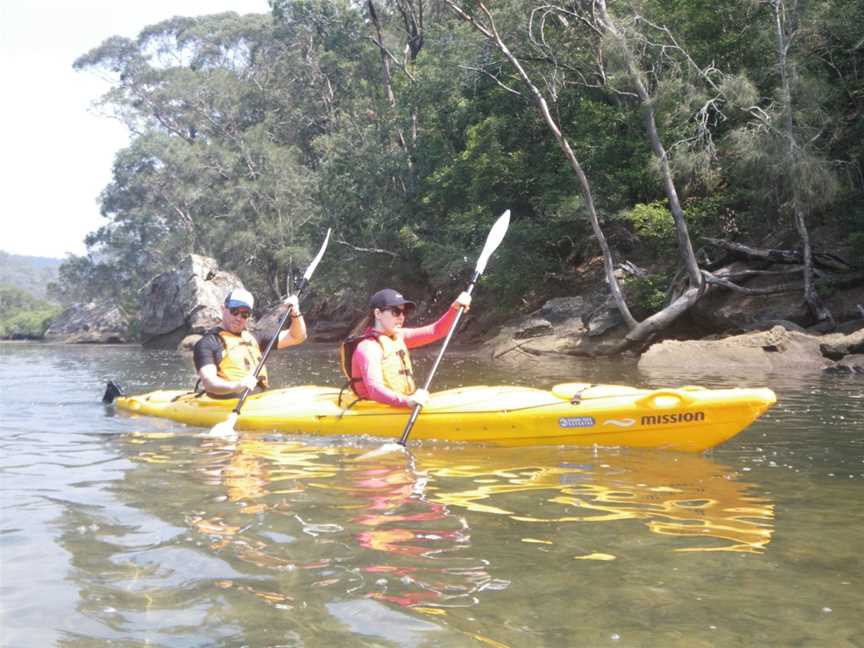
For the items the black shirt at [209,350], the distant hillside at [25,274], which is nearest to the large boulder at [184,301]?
the black shirt at [209,350]

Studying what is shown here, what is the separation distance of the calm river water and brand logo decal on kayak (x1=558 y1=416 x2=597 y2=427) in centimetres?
18

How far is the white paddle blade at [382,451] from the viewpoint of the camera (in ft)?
18.7

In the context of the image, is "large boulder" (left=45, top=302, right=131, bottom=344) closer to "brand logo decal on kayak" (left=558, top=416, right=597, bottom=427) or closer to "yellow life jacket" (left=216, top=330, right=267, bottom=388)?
"yellow life jacket" (left=216, top=330, right=267, bottom=388)

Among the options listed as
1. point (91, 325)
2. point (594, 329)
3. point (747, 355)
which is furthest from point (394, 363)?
point (91, 325)

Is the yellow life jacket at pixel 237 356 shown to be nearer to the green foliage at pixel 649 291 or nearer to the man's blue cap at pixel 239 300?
the man's blue cap at pixel 239 300

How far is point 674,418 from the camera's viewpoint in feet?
18.5

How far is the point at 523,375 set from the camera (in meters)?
12.5

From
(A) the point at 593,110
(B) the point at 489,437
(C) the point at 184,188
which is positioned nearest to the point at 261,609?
(B) the point at 489,437

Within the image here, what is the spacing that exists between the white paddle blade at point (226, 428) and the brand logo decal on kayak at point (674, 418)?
3100mm

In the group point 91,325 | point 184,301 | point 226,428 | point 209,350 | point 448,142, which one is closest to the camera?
point 226,428

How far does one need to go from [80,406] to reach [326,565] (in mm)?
6929

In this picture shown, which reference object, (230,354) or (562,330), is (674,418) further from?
(562,330)

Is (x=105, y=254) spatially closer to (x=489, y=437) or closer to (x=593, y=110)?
(x=593, y=110)

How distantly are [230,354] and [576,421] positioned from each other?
9.68 ft
